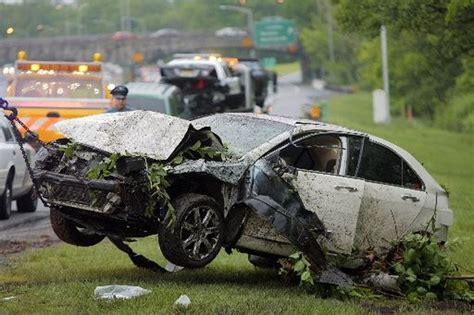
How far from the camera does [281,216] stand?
9.84m

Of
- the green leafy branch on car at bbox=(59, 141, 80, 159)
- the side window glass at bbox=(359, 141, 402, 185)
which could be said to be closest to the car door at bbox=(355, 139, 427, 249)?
the side window glass at bbox=(359, 141, 402, 185)

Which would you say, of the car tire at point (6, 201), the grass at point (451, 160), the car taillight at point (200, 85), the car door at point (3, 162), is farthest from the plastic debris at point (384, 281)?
the car taillight at point (200, 85)

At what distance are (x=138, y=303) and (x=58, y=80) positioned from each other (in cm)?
1435

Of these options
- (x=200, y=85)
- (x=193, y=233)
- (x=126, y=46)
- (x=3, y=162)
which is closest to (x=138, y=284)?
(x=193, y=233)

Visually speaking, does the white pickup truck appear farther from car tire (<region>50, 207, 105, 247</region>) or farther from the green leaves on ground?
the green leaves on ground

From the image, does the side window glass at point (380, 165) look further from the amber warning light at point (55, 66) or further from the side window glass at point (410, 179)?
the amber warning light at point (55, 66)

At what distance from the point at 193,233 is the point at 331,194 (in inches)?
53.0

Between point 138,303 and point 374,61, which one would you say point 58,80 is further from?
point 374,61

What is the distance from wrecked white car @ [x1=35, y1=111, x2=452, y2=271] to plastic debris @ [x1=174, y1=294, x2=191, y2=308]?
1.05 m

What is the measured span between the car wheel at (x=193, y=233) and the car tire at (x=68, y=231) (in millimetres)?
1274

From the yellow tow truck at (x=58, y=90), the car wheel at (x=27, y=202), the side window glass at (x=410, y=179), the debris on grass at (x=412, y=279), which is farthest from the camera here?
the yellow tow truck at (x=58, y=90)

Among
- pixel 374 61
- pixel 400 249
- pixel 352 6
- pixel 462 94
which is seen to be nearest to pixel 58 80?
pixel 352 6

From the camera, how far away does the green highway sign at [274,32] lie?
100125mm

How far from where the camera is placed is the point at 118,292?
9.10m
